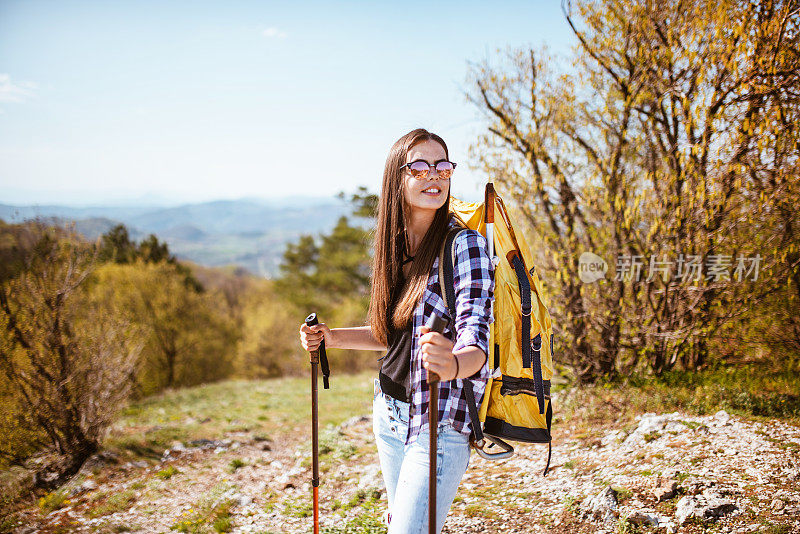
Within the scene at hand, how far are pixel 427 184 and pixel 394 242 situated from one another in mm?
339

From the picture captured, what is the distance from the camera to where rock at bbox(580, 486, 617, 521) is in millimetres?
3945

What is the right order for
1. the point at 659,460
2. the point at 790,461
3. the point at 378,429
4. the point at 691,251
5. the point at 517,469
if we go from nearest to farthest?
the point at 378,429, the point at 790,461, the point at 659,460, the point at 517,469, the point at 691,251

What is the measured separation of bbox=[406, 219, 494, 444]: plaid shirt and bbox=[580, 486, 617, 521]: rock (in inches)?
104

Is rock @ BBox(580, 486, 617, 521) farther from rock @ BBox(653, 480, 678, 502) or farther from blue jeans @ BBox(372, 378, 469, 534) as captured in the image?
blue jeans @ BBox(372, 378, 469, 534)

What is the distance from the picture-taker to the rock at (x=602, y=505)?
155 inches

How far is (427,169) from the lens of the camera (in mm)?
2221

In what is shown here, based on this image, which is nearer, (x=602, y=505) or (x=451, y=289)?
(x=451, y=289)

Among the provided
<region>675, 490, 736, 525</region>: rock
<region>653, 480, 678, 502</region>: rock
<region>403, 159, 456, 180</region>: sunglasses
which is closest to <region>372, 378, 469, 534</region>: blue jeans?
<region>403, 159, 456, 180</region>: sunglasses

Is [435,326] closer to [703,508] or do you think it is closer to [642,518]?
[642,518]

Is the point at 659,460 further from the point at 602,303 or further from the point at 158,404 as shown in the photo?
the point at 158,404

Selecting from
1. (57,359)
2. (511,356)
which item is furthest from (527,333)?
(57,359)

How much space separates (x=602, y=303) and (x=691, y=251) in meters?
1.19

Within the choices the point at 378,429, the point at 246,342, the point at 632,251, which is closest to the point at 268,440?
the point at 632,251

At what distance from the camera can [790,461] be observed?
13.6 ft
